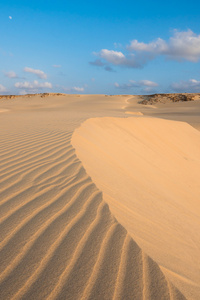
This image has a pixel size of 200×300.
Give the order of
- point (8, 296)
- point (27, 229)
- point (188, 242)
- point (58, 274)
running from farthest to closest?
1. point (188, 242)
2. point (27, 229)
3. point (58, 274)
4. point (8, 296)

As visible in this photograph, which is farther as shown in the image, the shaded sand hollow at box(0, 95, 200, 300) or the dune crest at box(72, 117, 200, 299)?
the dune crest at box(72, 117, 200, 299)

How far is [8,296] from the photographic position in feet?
4.06

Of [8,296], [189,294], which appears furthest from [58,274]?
[189,294]

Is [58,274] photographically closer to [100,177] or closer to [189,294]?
[189,294]

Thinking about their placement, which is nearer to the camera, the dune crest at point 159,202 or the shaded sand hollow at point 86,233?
the shaded sand hollow at point 86,233

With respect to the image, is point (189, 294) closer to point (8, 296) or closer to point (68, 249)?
point (68, 249)

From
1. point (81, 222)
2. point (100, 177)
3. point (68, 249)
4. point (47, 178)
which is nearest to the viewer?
point (68, 249)

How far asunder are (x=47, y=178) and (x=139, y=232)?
4.34 feet

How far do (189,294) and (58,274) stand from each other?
0.81 meters

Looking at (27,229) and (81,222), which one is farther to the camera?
(81,222)

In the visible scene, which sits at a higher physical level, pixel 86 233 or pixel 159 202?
pixel 86 233

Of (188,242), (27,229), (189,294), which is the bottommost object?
(188,242)

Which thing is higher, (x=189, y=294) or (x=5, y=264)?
(x=5, y=264)

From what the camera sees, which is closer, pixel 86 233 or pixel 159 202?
pixel 86 233
